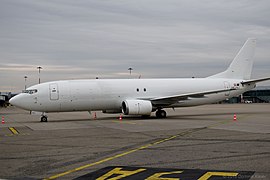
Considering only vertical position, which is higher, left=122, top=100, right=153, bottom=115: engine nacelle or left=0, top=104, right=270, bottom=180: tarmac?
left=122, top=100, right=153, bottom=115: engine nacelle

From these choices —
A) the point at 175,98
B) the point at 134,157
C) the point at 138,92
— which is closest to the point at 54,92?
the point at 138,92

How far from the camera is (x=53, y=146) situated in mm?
13125

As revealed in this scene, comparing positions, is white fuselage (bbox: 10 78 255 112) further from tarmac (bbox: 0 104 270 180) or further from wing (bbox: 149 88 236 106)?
tarmac (bbox: 0 104 270 180)

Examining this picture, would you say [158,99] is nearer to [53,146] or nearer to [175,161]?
[53,146]

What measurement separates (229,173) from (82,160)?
4.16 m

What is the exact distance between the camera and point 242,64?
112 feet

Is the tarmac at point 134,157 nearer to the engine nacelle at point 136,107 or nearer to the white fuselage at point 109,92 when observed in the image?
the white fuselage at point 109,92

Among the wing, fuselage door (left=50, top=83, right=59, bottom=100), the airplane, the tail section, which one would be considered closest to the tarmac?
fuselage door (left=50, top=83, right=59, bottom=100)

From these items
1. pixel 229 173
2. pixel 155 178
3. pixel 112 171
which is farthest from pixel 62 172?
pixel 229 173

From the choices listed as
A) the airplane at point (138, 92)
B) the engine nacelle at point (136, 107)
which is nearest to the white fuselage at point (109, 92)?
the airplane at point (138, 92)

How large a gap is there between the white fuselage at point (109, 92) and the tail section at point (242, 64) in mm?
812

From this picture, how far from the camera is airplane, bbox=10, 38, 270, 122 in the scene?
1064 inches

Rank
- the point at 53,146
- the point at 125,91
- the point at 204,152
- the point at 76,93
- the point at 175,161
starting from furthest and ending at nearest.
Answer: the point at 125,91 < the point at 76,93 < the point at 53,146 < the point at 204,152 < the point at 175,161

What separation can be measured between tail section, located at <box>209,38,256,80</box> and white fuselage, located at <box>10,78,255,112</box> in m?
0.81
